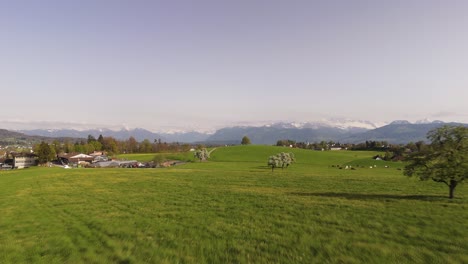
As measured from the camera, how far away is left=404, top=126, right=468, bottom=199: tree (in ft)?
92.4

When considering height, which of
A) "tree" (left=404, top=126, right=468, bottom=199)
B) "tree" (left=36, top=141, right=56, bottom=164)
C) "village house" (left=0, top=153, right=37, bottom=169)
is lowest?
"village house" (left=0, top=153, right=37, bottom=169)

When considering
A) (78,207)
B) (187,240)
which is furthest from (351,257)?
(78,207)

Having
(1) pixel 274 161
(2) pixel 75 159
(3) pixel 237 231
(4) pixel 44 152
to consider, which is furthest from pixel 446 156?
(2) pixel 75 159

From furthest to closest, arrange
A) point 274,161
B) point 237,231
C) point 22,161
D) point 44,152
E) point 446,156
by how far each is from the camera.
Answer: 1. point 22,161
2. point 44,152
3. point 274,161
4. point 446,156
5. point 237,231

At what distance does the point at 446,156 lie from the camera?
28891 millimetres

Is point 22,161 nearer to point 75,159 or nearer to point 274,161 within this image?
point 75,159

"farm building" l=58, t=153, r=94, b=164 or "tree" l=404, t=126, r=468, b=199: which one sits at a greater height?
"tree" l=404, t=126, r=468, b=199

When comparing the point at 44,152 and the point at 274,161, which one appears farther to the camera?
the point at 44,152

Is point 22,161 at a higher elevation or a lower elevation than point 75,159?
lower

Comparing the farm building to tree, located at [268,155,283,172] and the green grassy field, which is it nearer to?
tree, located at [268,155,283,172]

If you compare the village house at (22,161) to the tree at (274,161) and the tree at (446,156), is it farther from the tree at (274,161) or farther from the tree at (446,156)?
the tree at (446,156)

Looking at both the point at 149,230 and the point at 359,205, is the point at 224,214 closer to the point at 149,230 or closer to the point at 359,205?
the point at 149,230

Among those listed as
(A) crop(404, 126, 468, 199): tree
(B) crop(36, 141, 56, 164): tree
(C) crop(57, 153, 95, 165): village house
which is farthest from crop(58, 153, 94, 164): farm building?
(A) crop(404, 126, 468, 199): tree

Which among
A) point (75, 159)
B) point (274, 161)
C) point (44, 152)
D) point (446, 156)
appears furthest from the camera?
point (75, 159)
